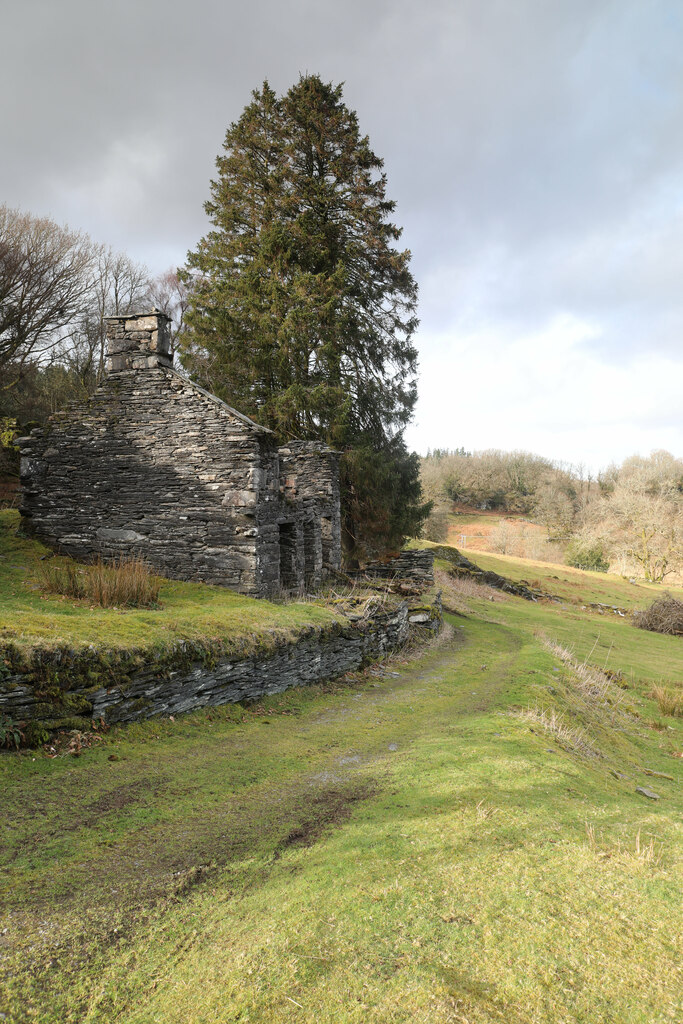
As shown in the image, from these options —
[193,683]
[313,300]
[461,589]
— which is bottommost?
Answer: [461,589]

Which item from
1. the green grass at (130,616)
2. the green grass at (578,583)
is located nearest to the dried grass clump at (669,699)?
the green grass at (130,616)

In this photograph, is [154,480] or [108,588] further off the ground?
[154,480]

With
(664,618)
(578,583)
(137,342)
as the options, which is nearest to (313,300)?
(137,342)

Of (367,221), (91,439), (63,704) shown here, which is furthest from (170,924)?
(367,221)

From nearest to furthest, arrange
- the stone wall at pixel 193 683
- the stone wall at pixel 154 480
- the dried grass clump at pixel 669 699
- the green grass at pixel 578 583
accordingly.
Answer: the stone wall at pixel 193 683
the stone wall at pixel 154 480
the dried grass clump at pixel 669 699
the green grass at pixel 578 583

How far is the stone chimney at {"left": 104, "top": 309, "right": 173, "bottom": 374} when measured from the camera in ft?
43.5

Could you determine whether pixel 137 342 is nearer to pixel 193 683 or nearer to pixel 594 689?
pixel 193 683

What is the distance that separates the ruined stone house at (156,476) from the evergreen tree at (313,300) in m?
7.46

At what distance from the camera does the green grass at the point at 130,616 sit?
639 centimetres

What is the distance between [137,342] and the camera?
13.3 m

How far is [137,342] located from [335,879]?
41.0ft

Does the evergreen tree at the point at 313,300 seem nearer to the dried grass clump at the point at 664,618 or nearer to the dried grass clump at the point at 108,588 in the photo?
the dried grass clump at the point at 108,588

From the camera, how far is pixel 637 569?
52.4 m

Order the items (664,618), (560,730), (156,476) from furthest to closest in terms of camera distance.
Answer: (664,618), (156,476), (560,730)
